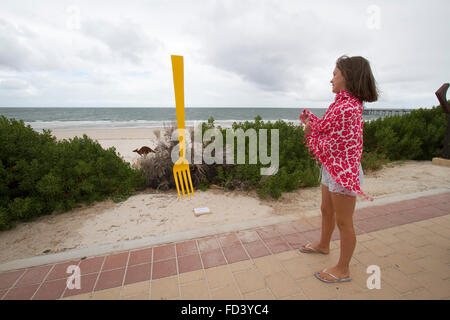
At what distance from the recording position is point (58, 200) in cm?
328

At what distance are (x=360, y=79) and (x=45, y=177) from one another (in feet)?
12.5

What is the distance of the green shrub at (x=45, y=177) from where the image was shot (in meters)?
3.02

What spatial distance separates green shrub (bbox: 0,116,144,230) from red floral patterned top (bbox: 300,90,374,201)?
327 cm

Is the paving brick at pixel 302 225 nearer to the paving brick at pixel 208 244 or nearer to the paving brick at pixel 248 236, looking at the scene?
the paving brick at pixel 248 236

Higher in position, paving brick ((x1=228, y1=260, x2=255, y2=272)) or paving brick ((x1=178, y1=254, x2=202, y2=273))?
paving brick ((x1=178, y1=254, x2=202, y2=273))

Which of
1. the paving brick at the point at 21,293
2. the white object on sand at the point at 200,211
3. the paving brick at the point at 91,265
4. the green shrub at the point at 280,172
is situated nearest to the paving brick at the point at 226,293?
the paving brick at the point at 91,265

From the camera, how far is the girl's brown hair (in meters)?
1.66

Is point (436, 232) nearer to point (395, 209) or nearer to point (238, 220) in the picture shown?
point (395, 209)

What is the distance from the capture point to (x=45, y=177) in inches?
121

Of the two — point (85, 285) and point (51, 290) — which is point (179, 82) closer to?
point (85, 285)

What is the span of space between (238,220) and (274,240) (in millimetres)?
644

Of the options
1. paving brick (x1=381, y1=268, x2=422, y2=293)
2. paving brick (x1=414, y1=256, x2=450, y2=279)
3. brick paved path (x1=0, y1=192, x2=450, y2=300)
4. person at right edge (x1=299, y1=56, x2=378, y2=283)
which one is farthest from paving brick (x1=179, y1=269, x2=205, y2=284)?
paving brick (x1=414, y1=256, x2=450, y2=279)

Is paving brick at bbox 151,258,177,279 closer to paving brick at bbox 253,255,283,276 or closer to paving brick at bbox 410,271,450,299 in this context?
paving brick at bbox 253,255,283,276

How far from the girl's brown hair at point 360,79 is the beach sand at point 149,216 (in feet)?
6.43
